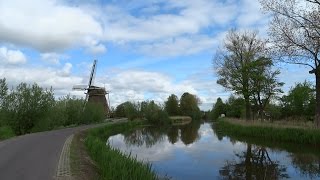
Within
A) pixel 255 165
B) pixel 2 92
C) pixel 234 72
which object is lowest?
pixel 255 165

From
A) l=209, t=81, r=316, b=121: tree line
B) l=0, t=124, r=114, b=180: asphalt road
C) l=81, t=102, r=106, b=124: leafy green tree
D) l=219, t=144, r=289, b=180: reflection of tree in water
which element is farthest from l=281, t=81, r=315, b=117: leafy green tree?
l=0, t=124, r=114, b=180: asphalt road

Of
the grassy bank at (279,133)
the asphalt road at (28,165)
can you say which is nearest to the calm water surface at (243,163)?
the grassy bank at (279,133)

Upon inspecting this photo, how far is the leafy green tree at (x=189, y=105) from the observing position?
129 metres

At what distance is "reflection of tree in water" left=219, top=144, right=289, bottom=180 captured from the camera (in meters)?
17.4

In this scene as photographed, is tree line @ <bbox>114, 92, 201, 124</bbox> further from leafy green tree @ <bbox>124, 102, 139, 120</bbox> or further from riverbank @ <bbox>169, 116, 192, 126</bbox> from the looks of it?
riverbank @ <bbox>169, 116, 192, 126</bbox>

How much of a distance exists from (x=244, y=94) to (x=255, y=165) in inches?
1121

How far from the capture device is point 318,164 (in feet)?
64.7

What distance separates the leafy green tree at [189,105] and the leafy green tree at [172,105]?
2.67 m

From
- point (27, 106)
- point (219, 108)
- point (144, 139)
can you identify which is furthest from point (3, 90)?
point (219, 108)

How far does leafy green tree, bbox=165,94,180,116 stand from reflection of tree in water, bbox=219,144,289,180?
99786 mm

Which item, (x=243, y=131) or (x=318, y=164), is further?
(x=243, y=131)

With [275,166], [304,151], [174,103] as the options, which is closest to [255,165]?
[275,166]

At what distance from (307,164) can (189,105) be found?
110 metres

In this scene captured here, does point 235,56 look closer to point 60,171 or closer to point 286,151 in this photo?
point 286,151
